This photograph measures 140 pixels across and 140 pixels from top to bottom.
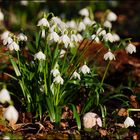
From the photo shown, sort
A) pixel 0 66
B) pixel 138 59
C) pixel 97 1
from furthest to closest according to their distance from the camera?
pixel 97 1
pixel 138 59
pixel 0 66

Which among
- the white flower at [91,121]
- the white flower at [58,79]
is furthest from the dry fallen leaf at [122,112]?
the white flower at [58,79]

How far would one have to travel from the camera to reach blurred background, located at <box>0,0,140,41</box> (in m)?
9.95

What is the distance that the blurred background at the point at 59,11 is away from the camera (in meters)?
9.95

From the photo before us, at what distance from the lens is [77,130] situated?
14.8 feet

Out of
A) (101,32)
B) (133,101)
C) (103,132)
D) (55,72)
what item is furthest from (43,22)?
(133,101)

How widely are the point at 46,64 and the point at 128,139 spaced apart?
3.37 ft

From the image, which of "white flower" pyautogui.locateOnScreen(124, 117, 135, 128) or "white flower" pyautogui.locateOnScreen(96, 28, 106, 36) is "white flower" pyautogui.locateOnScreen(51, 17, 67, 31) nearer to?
"white flower" pyautogui.locateOnScreen(96, 28, 106, 36)

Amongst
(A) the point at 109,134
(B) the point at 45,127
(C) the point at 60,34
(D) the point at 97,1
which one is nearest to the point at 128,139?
(A) the point at 109,134

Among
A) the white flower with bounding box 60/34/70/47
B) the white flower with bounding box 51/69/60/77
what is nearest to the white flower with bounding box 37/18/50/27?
the white flower with bounding box 60/34/70/47

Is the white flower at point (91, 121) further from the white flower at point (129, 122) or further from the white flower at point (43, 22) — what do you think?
the white flower at point (43, 22)

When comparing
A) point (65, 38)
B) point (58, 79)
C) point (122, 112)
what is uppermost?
point (65, 38)

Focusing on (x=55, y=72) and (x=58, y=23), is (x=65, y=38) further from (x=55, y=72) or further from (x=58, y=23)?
(x=55, y=72)

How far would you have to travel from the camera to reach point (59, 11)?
34.4 feet

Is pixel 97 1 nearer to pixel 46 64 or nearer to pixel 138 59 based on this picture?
pixel 138 59
